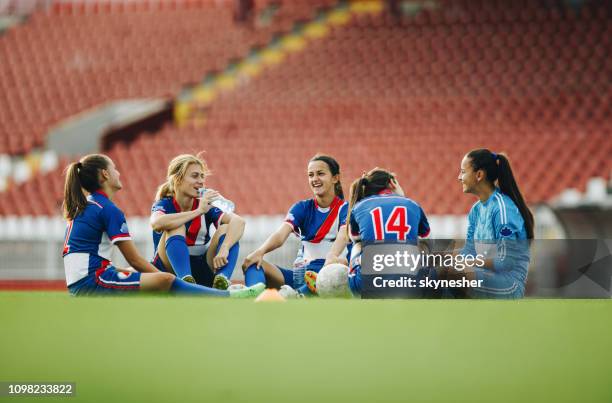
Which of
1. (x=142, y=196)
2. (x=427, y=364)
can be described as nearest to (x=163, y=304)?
(x=427, y=364)

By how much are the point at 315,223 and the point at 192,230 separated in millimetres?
882

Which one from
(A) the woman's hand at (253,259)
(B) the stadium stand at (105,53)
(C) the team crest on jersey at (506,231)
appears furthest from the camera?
(B) the stadium stand at (105,53)

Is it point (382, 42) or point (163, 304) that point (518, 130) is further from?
point (163, 304)

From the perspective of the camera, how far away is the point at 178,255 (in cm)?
540

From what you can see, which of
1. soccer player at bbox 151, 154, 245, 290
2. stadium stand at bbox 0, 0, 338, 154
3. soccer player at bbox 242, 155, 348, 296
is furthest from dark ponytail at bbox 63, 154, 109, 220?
stadium stand at bbox 0, 0, 338, 154

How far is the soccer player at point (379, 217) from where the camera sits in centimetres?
480

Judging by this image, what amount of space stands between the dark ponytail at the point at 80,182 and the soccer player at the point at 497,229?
2167mm

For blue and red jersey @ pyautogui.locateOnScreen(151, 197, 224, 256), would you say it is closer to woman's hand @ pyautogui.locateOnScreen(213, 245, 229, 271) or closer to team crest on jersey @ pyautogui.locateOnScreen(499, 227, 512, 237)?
woman's hand @ pyautogui.locateOnScreen(213, 245, 229, 271)

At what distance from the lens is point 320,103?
647 inches

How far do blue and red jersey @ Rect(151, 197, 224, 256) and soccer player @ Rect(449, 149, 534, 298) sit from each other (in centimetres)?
173

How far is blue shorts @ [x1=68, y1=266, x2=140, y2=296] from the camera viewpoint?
200 inches

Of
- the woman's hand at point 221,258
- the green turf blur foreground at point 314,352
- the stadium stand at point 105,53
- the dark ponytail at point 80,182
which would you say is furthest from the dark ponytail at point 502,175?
the stadium stand at point 105,53

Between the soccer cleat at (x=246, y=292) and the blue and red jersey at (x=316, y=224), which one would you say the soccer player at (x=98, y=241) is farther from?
the blue and red jersey at (x=316, y=224)

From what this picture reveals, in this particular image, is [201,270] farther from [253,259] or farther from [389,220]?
[389,220]
